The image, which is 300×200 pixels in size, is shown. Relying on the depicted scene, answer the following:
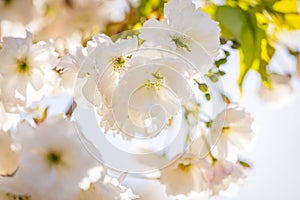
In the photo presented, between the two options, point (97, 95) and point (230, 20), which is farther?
point (230, 20)

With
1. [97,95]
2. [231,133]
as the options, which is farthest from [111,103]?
[231,133]

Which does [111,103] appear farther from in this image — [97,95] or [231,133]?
[231,133]

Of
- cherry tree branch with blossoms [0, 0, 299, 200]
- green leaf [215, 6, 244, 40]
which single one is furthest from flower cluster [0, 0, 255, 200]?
green leaf [215, 6, 244, 40]

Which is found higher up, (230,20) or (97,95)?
(230,20)

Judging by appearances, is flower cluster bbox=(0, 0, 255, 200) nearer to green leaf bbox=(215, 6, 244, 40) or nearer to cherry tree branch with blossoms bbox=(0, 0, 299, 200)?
cherry tree branch with blossoms bbox=(0, 0, 299, 200)

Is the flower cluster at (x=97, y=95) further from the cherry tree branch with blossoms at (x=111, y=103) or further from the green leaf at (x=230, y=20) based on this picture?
the green leaf at (x=230, y=20)

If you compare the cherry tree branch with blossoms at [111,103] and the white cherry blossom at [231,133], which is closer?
the cherry tree branch with blossoms at [111,103]

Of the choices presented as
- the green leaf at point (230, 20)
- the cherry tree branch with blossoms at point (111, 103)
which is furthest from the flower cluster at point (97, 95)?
the green leaf at point (230, 20)

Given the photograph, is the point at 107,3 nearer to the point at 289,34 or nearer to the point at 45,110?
the point at 45,110

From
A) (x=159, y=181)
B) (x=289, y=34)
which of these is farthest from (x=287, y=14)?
(x=159, y=181)
